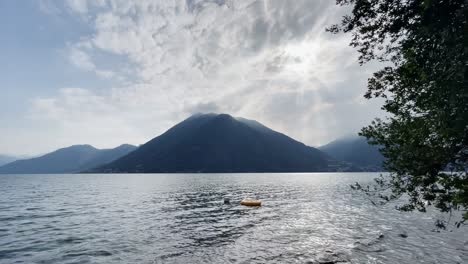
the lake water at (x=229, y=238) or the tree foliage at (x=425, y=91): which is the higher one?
the tree foliage at (x=425, y=91)

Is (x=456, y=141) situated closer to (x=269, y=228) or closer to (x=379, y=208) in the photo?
(x=269, y=228)

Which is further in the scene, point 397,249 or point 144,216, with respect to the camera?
point 144,216

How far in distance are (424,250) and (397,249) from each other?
2566 mm

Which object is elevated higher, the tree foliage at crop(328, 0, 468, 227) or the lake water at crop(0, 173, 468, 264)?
the tree foliage at crop(328, 0, 468, 227)

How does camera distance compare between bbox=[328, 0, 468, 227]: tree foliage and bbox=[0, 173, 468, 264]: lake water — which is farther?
bbox=[0, 173, 468, 264]: lake water

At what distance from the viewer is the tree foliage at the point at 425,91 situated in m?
10.9

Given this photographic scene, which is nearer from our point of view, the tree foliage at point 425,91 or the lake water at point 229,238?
the tree foliage at point 425,91

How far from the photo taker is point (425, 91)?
13.6m

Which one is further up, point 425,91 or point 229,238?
point 425,91

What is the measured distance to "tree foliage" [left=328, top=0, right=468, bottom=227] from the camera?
10.9m

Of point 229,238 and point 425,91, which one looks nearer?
point 425,91

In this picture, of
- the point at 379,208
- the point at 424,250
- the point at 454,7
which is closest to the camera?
the point at 454,7

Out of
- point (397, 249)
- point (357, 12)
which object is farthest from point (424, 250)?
point (357, 12)

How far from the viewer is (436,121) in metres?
12.0
